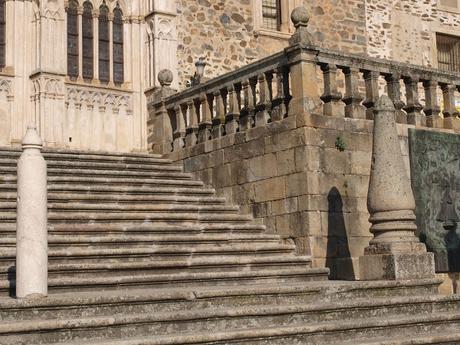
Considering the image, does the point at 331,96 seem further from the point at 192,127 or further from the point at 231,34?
the point at 231,34

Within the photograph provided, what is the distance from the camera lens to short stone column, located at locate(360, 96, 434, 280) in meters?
9.16

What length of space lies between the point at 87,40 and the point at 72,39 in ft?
1.23

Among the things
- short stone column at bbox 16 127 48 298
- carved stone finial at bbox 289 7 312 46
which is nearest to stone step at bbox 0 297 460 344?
short stone column at bbox 16 127 48 298

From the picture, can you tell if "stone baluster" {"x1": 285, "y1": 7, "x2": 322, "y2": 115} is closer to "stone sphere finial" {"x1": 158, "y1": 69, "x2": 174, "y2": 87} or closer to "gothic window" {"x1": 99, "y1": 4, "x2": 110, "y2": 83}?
"stone sphere finial" {"x1": 158, "y1": 69, "x2": 174, "y2": 87}

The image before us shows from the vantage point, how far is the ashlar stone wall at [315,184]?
1041cm

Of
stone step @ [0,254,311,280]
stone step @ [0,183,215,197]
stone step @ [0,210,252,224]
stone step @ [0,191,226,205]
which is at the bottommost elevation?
stone step @ [0,254,311,280]

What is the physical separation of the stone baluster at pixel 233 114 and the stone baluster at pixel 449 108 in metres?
3.08

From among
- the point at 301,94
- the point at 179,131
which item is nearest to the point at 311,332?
the point at 301,94

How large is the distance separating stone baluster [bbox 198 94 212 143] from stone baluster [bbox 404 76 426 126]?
3.01m

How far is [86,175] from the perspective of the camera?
11656 millimetres

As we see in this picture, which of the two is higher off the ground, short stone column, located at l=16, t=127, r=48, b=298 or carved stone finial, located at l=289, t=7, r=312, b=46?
carved stone finial, located at l=289, t=7, r=312, b=46

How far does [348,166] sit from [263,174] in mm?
1187

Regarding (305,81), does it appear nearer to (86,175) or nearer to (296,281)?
(296,281)

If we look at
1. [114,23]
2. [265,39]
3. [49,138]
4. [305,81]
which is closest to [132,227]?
[305,81]
